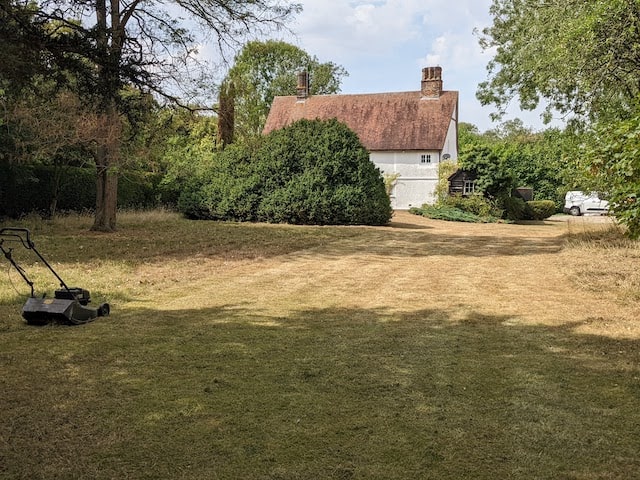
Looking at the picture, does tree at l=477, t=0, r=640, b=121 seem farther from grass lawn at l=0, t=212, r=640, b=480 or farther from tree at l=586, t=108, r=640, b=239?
grass lawn at l=0, t=212, r=640, b=480

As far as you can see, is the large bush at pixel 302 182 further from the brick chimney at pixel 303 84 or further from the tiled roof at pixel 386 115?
the brick chimney at pixel 303 84

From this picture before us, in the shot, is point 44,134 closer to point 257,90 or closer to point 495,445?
point 495,445

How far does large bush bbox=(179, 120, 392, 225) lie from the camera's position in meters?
21.9

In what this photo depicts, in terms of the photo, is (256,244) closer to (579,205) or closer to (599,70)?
(599,70)

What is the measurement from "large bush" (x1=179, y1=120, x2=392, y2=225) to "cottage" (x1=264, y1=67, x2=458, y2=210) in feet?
48.6

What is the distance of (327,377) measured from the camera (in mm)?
4945

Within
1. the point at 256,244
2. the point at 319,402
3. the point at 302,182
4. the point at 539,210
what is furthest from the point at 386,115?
the point at 319,402

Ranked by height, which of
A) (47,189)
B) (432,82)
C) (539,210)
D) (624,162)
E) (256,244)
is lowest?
(256,244)

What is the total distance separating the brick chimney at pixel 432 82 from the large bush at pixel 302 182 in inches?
736

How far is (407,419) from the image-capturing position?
4039 mm

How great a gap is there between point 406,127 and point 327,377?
3552 cm

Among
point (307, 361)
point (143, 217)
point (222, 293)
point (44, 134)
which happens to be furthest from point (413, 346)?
point (143, 217)

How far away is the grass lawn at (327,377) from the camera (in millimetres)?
Result: 3445

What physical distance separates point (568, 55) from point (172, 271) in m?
8.88
